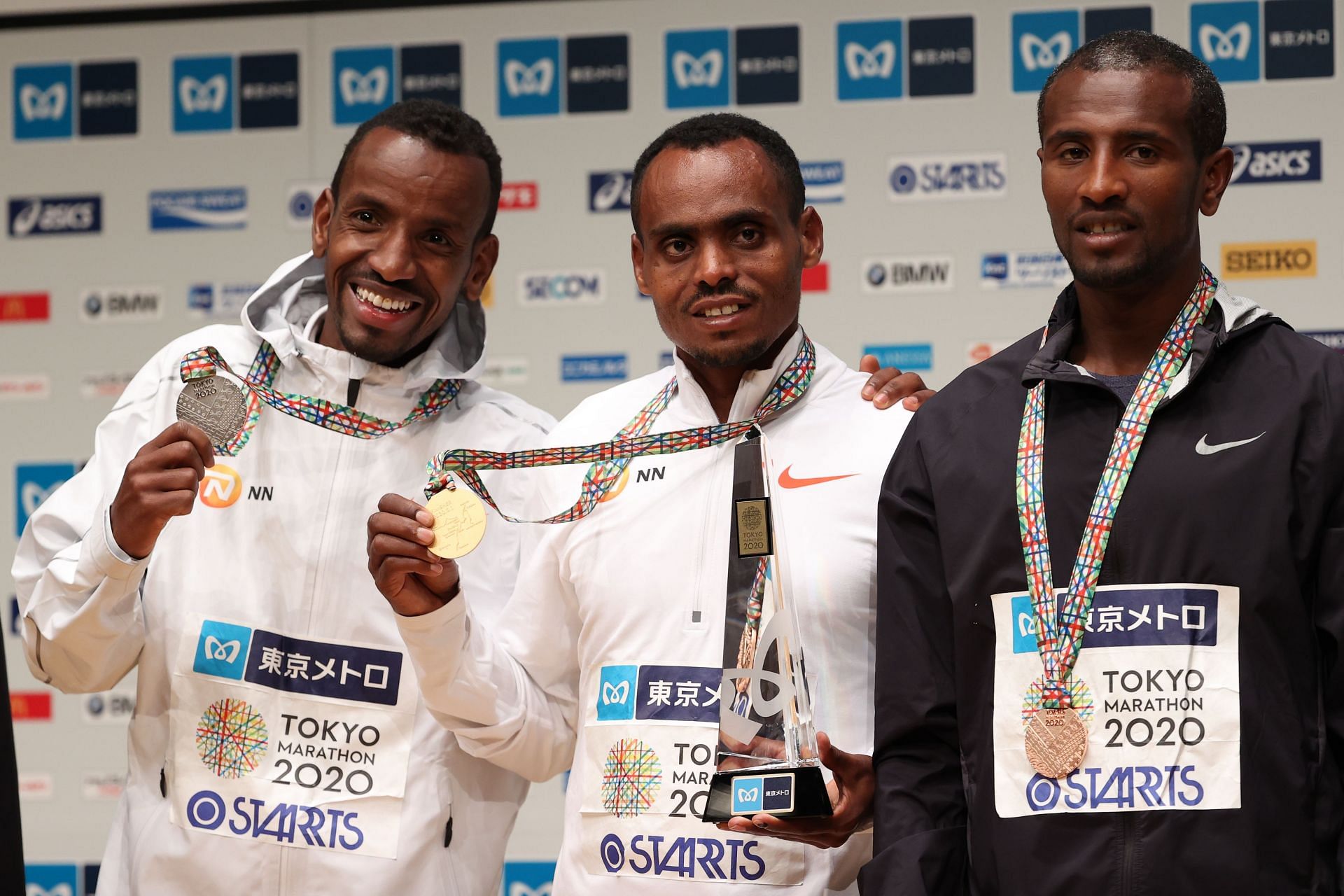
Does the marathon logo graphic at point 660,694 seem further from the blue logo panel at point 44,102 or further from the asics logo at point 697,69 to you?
the blue logo panel at point 44,102

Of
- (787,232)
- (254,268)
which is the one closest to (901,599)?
(787,232)

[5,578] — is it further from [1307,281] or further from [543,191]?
[1307,281]

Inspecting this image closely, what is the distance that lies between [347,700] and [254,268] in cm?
253

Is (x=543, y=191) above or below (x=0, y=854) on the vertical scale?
above

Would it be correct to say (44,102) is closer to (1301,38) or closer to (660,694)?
(660,694)

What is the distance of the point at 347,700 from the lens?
2471mm

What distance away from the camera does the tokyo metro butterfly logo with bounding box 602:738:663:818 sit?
2160mm

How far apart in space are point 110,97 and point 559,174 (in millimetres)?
1504

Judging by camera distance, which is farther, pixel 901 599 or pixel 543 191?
pixel 543 191

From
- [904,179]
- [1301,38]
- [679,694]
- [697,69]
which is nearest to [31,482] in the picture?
[697,69]

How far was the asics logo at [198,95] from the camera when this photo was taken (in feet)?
15.3

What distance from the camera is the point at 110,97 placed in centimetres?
471

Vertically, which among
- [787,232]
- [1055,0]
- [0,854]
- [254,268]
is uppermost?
[1055,0]

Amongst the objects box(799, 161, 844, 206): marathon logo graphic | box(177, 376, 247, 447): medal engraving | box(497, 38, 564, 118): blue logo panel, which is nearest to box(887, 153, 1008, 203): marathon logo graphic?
box(799, 161, 844, 206): marathon logo graphic
